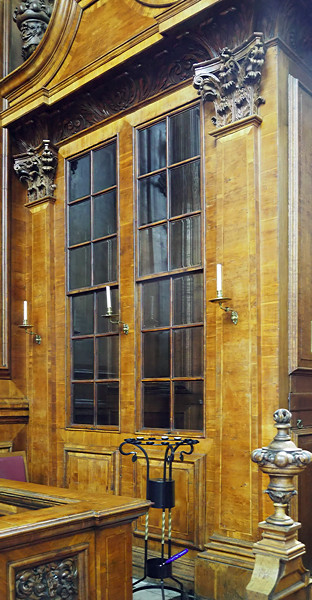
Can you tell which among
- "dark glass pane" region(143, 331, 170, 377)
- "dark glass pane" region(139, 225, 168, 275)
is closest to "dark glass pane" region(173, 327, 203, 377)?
"dark glass pane" region(143, 331, 170, 377)

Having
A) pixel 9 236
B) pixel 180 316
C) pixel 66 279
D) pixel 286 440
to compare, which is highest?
pixel 9 236

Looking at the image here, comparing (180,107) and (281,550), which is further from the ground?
(180,107)

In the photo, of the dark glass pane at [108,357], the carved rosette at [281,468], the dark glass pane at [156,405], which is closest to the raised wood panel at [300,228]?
the dark glass pane at [156,405]

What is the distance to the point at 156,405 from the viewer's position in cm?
546

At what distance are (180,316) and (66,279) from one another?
1679 millimetres

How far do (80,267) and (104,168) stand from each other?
1.01 metres

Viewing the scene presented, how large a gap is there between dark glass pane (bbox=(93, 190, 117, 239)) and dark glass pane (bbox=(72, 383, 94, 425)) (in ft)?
4.87

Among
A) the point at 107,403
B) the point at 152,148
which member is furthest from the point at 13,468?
the point at 152,148

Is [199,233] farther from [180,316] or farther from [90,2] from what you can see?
[90,2]

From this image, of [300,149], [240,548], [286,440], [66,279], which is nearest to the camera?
[286,440]

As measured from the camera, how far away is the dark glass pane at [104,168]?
6.12 metres

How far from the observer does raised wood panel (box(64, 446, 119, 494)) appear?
5.70 meters

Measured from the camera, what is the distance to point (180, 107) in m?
5.46

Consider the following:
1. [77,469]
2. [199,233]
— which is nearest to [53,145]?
[199,233]
